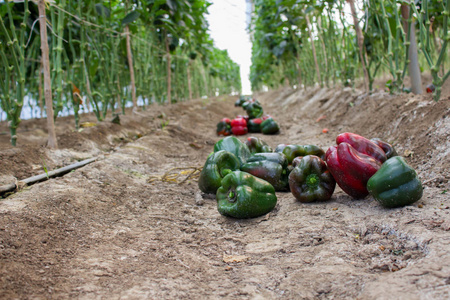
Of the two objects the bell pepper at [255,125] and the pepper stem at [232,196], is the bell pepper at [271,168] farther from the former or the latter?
the bell pepper at [255,125]

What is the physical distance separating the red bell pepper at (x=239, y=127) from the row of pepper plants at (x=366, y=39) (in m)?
2.22

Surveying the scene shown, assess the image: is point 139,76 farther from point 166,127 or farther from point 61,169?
point 61,169

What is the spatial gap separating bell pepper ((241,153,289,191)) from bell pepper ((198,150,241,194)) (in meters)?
0.12

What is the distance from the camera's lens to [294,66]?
44.6ft

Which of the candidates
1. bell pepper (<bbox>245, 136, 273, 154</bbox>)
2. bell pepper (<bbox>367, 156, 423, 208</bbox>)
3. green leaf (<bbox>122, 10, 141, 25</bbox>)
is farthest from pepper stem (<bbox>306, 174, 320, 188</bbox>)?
green leaf (<bbox>122, 10, 141, 25</bbox>)

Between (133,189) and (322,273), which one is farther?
(133,189)

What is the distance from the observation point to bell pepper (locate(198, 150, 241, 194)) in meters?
2.71

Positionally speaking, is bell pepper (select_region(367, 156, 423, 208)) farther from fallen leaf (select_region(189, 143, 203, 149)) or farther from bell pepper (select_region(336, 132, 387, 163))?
fallen leaf (select_region(189, 143, 203, 149))

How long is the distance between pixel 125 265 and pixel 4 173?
5.82 feet

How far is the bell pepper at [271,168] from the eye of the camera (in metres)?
2.69

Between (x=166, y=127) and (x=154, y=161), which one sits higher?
(x=166, y=127)

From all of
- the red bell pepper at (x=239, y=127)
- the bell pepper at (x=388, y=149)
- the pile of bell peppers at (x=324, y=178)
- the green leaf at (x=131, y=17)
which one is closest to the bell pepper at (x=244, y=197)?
the pile of bell peppers at (x=324, y=178)

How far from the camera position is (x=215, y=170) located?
2711 millimetres

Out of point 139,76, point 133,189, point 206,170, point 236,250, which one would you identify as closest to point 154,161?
point 133,189
